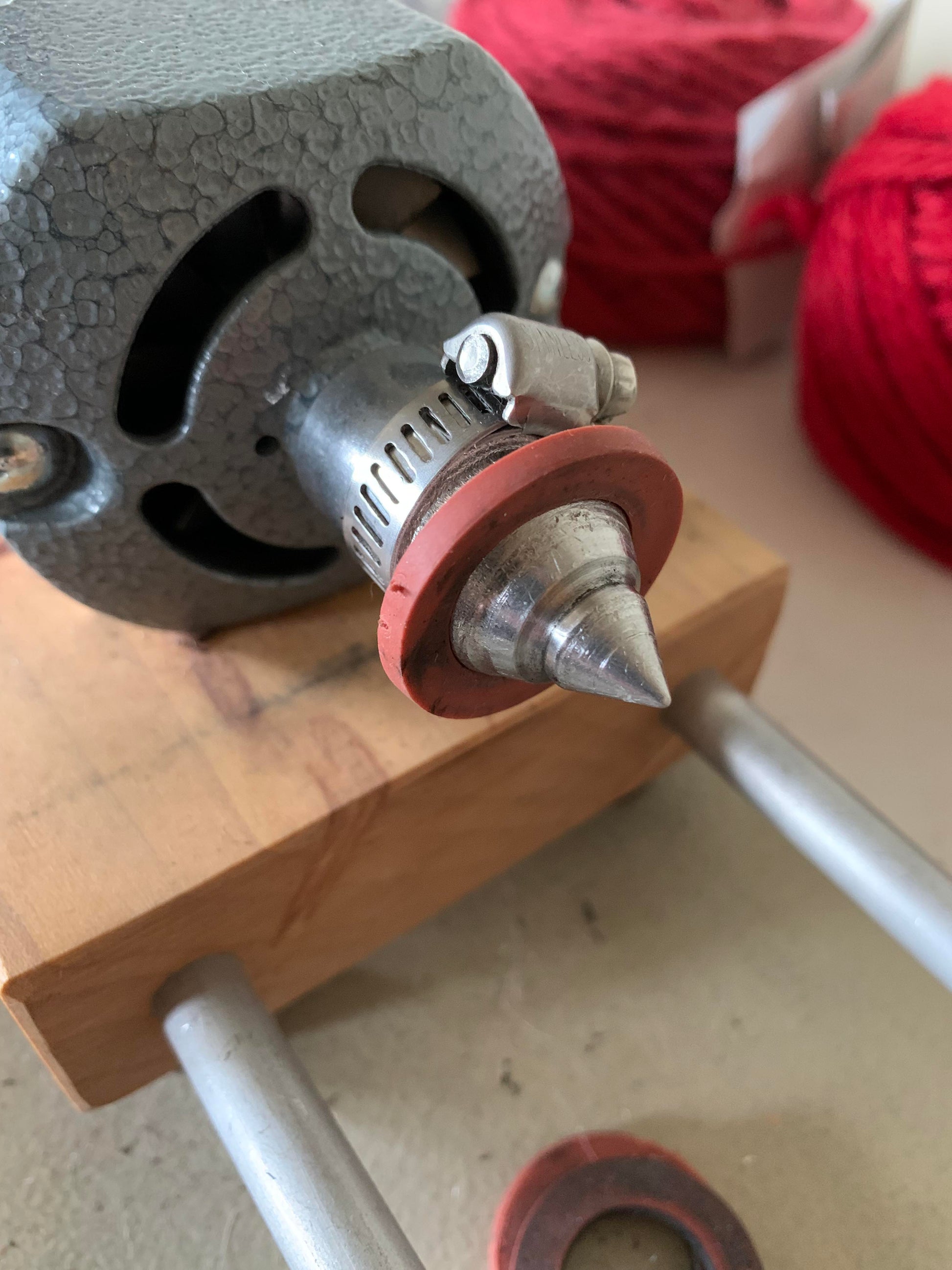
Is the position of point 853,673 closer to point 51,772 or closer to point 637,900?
point 637,900

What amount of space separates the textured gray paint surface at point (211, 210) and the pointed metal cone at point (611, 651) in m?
0.12

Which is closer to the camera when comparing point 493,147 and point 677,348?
point 493,147

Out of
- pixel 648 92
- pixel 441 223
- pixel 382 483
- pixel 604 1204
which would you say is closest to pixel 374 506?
pixel 382 483

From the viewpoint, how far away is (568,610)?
256 millimetres

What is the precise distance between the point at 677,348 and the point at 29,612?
0.46m

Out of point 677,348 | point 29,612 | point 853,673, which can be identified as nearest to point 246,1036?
point 29,612

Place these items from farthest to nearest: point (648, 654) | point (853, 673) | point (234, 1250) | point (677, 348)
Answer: point (677, 348) < point (853, 673) < point (234, 1250) < point (648, 654)

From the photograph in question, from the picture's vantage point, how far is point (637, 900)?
450 mm

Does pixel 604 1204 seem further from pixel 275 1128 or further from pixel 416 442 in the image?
pixel 416 442

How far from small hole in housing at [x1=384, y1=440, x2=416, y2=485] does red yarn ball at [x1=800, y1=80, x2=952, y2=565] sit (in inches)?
11.8

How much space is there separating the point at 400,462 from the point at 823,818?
189mm

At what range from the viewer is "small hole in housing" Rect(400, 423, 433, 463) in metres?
0.29

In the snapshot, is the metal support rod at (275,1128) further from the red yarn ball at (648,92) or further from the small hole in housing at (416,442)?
the red yarn ball at (648,92)

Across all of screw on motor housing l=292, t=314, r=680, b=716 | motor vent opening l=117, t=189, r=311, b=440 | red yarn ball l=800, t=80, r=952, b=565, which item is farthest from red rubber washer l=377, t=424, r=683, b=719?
red yarn ball l=800, t=80, r=952, b=565
